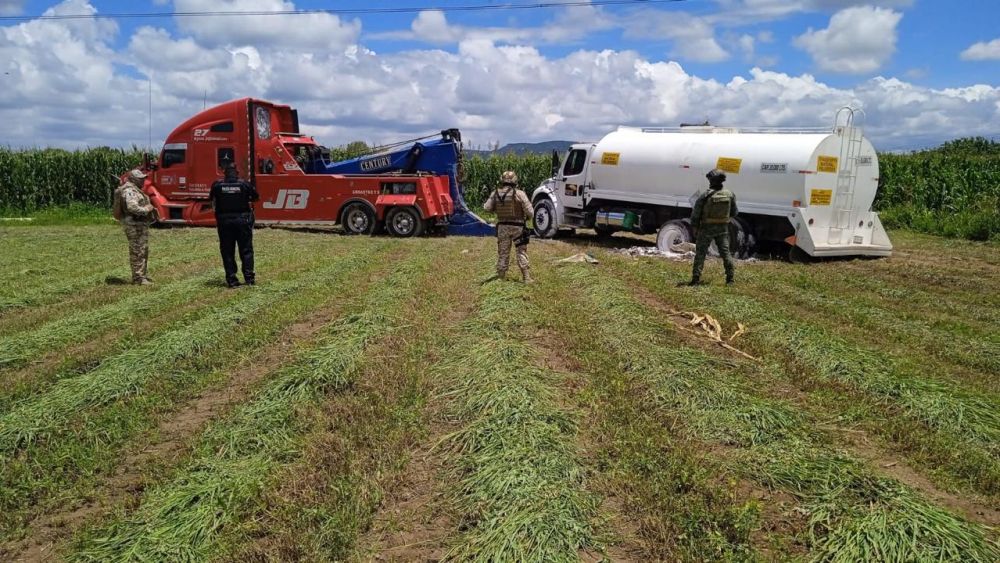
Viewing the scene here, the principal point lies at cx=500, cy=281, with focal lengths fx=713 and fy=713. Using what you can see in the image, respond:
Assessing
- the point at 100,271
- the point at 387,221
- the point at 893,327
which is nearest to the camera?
the point at 893,327

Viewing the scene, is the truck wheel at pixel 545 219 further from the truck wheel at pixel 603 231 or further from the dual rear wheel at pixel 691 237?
the dual rear wheel at pixel 691 237

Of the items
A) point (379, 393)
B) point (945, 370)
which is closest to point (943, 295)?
point (945, 370)

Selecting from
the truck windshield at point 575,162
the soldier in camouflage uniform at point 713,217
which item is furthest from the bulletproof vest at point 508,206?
the truck windshield at point 575,162

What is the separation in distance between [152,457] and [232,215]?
21.3 feet

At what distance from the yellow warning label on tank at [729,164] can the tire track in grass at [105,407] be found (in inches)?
394

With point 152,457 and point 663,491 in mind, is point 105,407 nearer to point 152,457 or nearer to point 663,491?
point 152,457

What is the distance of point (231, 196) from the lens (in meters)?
10.6

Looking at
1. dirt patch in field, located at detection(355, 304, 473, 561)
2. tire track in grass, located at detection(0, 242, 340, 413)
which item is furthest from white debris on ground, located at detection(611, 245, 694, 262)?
dirt patch in field, located at detection(355, 304, 473, 561)

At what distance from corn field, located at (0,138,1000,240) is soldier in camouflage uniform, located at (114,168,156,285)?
12.1 meters

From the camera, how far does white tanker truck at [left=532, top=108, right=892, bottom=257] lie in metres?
14.2

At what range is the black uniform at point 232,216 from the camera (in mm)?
10578

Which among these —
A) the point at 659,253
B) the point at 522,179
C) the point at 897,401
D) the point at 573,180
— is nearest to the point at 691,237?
the point at 659,253

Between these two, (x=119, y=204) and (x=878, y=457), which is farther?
(x=119, y=204)

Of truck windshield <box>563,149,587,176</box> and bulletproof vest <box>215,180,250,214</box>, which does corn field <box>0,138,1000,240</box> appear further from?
bulletproof vest <box>215,180,250,214</box>
